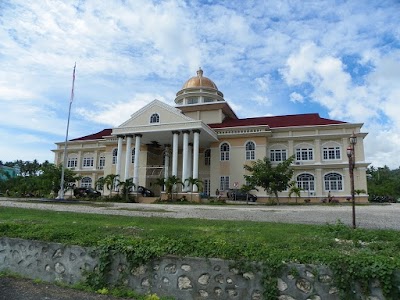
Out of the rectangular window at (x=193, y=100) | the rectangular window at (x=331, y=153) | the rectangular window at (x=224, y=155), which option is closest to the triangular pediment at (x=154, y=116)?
the rectangular window at (x=224, y=155)

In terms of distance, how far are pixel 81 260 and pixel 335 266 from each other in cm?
474

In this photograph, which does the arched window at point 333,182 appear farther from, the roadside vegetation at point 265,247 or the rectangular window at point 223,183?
the roadside vegetation at point 265,247

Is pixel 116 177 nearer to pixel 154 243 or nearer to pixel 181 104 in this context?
pixel 181 104

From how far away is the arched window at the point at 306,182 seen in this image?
1443 inches

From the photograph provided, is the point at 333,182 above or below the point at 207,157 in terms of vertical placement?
below

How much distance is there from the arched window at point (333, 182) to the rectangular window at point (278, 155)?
196 inches

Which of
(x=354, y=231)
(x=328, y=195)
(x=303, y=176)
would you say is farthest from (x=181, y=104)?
(x=354, y=231)

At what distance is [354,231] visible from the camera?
7.37 m

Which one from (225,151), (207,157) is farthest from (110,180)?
(225,151)

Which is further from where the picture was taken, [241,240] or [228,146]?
[228,146]

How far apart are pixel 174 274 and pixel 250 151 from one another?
3195 centimetres

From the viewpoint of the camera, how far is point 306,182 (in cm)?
3694

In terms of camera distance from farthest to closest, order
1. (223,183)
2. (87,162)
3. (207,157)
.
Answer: (87,162) → (207,157) → (223,183)

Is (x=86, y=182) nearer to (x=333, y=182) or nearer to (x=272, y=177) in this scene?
(x=272, y=177)
